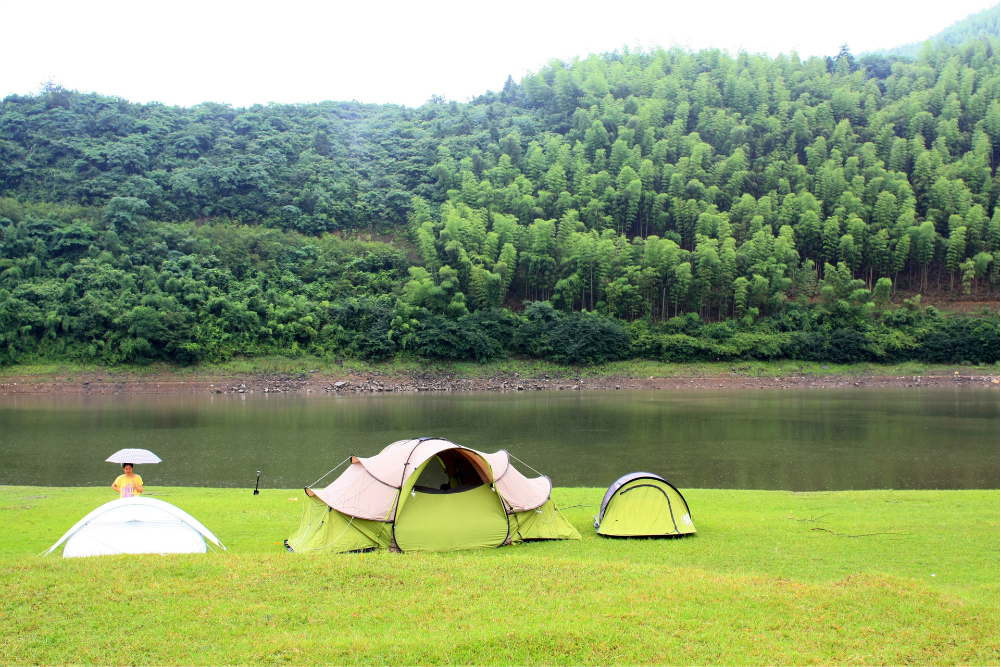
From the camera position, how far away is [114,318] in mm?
54969

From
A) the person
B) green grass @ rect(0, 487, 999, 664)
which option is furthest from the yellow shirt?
green grass @ rect(0, 487, 999, 664)

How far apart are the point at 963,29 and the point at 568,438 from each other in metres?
189

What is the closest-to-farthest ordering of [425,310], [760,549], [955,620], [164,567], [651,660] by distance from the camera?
[651,660] → [955,620] → [164,567] → [760,549] → [425,310]

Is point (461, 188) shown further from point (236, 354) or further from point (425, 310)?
point (236, 354)

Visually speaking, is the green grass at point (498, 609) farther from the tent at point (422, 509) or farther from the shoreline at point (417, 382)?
the shoreline at point (417, 382)

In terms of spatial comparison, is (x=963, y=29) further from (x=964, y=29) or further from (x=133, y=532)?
(x=133, y=532)

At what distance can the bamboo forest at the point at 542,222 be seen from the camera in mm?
58062

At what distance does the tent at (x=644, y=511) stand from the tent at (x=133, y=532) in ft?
20.4

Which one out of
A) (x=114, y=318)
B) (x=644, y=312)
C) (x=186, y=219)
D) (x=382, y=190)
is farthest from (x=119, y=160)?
(x=644, y=312)

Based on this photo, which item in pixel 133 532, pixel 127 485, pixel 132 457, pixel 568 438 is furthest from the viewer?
pixel 568 438

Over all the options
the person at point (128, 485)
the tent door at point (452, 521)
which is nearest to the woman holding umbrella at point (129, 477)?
the person at point (128, 485)

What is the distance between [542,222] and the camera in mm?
73125

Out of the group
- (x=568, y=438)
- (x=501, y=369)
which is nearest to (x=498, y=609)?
(x=568, y=438)

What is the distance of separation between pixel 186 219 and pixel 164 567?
84.8 meters
